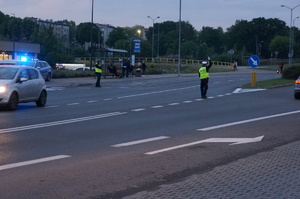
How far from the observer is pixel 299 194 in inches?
304

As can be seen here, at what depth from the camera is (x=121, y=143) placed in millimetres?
12281

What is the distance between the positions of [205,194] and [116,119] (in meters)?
9.44

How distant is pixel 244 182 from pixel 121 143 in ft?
14.1

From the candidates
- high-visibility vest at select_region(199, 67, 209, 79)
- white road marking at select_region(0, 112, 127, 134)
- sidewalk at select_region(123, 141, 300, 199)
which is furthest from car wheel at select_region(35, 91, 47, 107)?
sidewalk at select_region(123, 141, 300, 199)

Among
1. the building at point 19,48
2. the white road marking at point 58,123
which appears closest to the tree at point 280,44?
the building at point 19,48

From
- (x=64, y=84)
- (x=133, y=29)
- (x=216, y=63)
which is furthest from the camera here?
(x=133, y=29)

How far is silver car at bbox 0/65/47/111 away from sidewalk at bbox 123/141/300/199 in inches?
413

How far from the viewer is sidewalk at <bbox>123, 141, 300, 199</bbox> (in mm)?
7663

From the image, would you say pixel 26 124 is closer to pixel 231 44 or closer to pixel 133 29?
pixel 231 44

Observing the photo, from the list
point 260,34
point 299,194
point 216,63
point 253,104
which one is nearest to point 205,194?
point 299,194

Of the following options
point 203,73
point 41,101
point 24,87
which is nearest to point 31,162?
point 24,87

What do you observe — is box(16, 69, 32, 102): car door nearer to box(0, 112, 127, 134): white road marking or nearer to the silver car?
the silver car

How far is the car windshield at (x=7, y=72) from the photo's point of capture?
1966cm

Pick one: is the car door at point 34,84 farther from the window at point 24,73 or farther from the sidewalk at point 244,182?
the sidewalk at point 244,182
